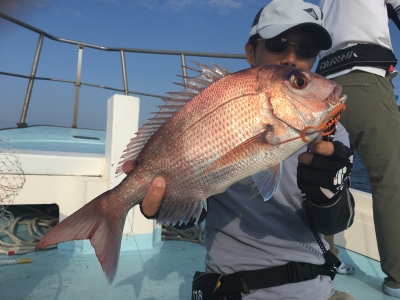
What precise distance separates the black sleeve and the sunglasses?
2.31ft

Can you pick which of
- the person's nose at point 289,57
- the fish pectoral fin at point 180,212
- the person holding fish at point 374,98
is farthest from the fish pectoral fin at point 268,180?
the person holding fish at point 374,98

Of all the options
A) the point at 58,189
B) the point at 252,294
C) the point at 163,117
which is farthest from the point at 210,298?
the point at 58,189

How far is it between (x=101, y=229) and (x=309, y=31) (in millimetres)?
1382

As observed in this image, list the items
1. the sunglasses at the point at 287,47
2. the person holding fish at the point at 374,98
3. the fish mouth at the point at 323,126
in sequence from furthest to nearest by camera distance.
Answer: the person holding fish at the point at 374,98
the sunglasses at the point at 287,47
the fish mouth at the point at 323,126

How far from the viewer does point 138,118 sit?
304 cm

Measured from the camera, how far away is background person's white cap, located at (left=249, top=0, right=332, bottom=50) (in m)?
1.57

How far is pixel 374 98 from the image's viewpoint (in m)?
2.34

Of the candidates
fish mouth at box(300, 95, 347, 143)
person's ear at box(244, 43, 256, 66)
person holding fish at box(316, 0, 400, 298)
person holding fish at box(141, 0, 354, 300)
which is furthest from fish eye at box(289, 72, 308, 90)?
person holding fish at box(316, 0, 400, 298)

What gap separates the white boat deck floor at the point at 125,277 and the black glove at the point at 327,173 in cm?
150

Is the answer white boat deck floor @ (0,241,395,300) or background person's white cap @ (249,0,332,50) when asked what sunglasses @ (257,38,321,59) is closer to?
background person's white cap @ (249,0,332,50)

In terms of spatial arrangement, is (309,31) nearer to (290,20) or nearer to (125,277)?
(290,20)

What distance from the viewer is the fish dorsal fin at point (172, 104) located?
51.4 inches

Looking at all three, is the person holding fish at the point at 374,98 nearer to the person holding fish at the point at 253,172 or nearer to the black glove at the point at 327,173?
the person holding fish at the point at 253,172

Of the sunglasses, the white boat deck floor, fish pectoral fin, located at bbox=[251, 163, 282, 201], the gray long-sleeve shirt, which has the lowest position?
the white boat deck floor
